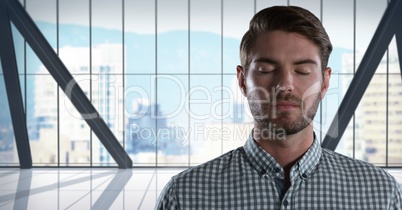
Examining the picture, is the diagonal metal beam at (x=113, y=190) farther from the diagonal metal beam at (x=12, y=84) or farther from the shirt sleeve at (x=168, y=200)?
the shirt sleeve at (x=168, y=200)

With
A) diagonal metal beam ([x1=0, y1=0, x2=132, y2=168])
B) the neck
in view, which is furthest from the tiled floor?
the neck

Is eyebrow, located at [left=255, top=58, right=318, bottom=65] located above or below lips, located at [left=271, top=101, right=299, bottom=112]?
above

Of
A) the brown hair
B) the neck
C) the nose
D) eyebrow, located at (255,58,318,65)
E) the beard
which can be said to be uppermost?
the brown hair

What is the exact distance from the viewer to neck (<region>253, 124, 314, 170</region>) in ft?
6.33

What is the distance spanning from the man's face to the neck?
0.17ft

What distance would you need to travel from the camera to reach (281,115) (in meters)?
1.84

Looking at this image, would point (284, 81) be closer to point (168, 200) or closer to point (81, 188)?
point (168, 200)

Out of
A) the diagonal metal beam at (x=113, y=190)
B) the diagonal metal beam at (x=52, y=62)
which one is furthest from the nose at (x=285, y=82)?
the diagonal metal beam at (x=52, y=62)

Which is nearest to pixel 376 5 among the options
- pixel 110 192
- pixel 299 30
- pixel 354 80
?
pixel 354 80

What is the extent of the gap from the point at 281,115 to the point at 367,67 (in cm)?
1286

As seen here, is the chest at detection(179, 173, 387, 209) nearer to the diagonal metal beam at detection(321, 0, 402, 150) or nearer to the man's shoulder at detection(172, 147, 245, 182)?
the man's shoulder at detection(172, 147, 245, 182)

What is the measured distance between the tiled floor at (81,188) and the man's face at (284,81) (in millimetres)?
8315

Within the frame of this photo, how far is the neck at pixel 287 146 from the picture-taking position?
193 cm

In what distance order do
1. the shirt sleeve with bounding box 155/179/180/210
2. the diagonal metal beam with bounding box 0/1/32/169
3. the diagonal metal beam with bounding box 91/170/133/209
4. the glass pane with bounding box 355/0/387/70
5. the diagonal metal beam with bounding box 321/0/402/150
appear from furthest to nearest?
the glass pane with bounding box 355/0/387/70
the diagonal metal beam with bounding box 0/1/32/169
the diagonal metal beam with bounding box 321/0/402/150
the diagonal metal beam with bounding box 91/170/133/209
the shirt sleeve with bounding box 155/179/180/210
